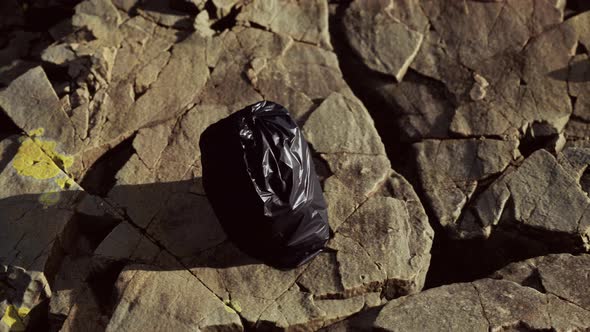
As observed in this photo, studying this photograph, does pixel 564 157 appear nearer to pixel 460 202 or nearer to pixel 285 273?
pixel 460 202

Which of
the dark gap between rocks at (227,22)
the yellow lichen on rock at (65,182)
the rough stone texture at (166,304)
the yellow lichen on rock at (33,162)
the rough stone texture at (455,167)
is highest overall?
the dark gap between rocks at (227,22)

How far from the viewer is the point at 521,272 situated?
342cm

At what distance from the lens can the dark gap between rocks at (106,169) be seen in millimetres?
3861

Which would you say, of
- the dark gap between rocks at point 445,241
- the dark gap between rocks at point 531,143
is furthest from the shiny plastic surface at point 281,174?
the dark gap between rocks at point 531,143

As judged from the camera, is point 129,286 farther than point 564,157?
No

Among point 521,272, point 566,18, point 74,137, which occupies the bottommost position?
point 521,272

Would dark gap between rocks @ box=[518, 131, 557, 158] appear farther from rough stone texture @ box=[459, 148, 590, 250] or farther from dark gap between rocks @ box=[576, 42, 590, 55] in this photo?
dark gap between rocks @ box=[576, 42, 590, 55]

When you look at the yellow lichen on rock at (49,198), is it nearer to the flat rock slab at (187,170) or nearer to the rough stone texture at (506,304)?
the flat rock slab at (187,170)

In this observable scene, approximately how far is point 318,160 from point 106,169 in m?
1.32

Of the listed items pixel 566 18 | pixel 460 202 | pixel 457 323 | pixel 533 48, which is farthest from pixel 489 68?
pixel 457 323

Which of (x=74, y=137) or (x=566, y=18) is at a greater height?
(x=566, y=18)

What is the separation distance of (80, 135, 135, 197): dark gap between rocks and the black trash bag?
845mm

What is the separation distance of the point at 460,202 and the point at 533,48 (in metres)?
1.28

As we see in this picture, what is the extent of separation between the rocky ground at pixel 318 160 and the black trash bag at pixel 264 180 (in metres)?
0.30
